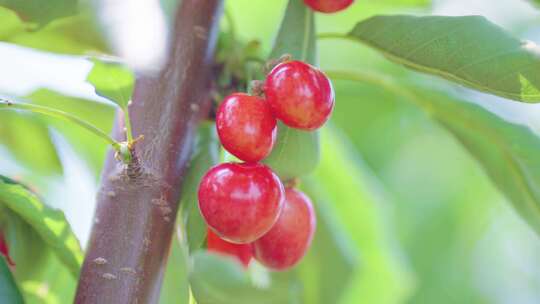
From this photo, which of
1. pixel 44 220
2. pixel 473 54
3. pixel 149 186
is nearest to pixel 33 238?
pixel 44 220

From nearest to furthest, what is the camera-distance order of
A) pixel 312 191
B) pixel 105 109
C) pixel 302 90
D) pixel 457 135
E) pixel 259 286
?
pixel 259 286
pixel 302 90
pixel 457 135
pixel 105 109
pixel 312 191

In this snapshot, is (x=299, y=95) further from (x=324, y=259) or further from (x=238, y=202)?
(x=324, y=259)

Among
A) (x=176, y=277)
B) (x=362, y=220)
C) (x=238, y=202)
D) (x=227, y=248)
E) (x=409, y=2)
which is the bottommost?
(x=362, y=220)

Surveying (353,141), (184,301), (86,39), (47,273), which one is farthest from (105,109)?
(353,141)

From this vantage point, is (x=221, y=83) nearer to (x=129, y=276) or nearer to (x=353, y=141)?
(x=129, y=276)

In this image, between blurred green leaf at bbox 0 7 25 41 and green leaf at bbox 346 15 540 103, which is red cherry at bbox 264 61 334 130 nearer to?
green leaf at bbox 346 15 540 103

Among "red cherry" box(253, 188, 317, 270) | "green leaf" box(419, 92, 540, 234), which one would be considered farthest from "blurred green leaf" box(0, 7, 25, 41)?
"green leaf" box(419, 92, 540, 234)
